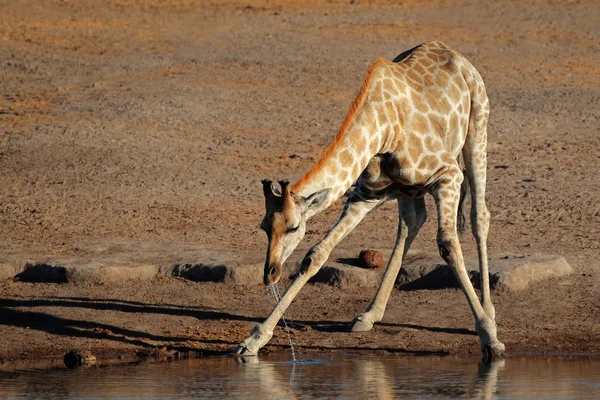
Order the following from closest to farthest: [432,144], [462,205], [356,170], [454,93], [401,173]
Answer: [356,170]
[401,173]
[432,144]
[454,93]
[462,205]

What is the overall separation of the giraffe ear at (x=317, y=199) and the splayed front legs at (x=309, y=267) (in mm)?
534

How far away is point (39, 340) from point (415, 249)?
3.35 meters

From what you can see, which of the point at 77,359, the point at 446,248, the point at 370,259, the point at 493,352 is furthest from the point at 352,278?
the point at 77,359

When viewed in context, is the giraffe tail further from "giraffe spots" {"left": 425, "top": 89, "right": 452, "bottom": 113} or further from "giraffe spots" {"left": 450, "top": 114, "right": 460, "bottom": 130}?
"giraffe spots" {"left": 425, "top": 89, "right": 452, "bottom": 113}

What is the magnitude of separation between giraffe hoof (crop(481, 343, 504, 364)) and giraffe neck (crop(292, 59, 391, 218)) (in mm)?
1341

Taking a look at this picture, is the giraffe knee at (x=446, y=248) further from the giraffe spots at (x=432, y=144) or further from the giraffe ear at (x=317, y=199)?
the giraffe ear at (x=317, y=199)

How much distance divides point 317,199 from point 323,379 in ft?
3.90

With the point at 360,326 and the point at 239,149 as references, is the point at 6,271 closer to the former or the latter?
the point at 360,326

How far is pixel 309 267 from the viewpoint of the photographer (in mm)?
8367

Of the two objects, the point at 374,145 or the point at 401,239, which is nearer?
the point at 374,145

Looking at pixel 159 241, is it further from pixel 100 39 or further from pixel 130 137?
pixel 100 39

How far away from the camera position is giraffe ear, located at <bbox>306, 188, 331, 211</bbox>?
791cm

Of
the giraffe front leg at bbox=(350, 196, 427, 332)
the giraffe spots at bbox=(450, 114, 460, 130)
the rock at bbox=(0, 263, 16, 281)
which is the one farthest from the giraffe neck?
the rock at bbox=(0, 263, 16, 281)

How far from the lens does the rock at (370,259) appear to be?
998 cm
